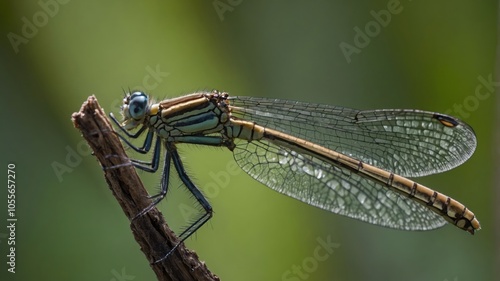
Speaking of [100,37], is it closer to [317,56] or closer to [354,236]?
[317,56]

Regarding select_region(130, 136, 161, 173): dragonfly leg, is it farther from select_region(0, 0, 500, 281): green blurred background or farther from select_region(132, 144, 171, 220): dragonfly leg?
select_region(0, 0, 500, 281): green blurred background

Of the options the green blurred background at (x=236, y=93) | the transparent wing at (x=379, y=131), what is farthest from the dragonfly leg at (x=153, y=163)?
the transparent wing at (x=379, y=131)

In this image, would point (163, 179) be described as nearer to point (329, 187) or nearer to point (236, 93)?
point (236, 93)

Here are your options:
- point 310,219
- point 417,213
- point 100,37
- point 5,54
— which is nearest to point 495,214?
point 417,213

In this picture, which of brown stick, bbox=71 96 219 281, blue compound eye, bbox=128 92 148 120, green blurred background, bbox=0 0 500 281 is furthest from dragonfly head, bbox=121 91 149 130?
brown stick, bbox=71 96 219 281

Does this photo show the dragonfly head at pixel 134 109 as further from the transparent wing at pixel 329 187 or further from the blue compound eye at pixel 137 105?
the transparent wing at pixel 329 187

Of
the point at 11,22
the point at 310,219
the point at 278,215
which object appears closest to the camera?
the point at 11,22
